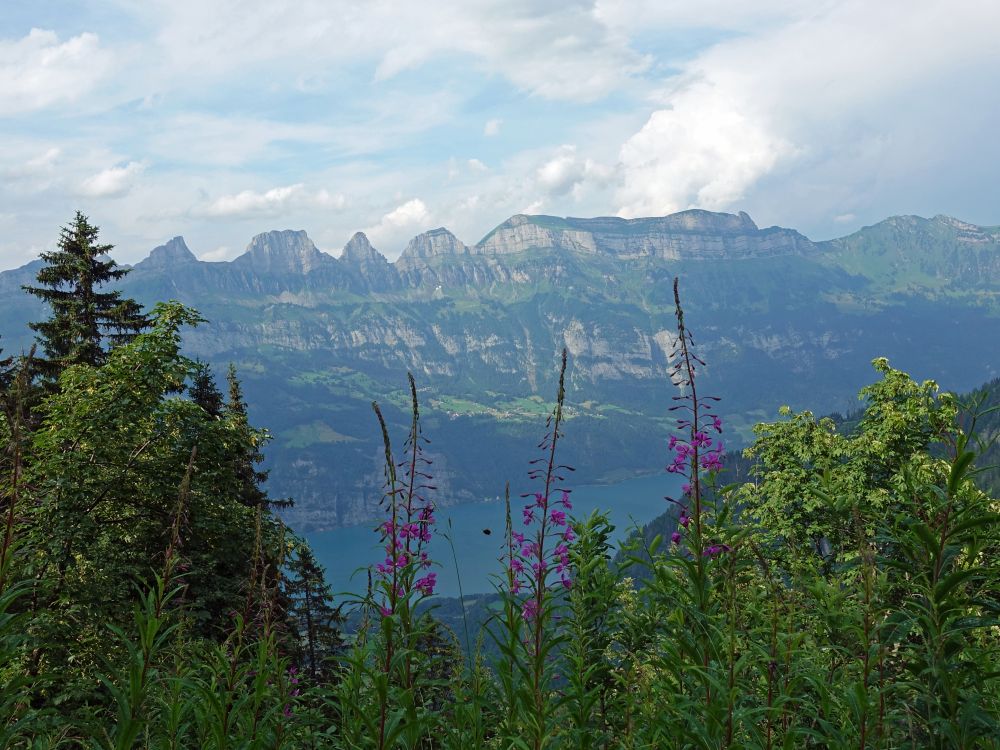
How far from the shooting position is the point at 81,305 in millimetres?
31234

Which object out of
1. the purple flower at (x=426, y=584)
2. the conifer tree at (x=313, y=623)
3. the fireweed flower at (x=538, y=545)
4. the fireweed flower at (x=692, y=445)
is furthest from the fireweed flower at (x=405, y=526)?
the fireweed flower at (x=692, y=445)

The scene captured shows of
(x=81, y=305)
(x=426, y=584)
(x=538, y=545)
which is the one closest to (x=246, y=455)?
(x=81, y=305)

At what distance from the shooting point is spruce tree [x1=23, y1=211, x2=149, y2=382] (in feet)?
99.9

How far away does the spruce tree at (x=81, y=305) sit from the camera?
3044 cm

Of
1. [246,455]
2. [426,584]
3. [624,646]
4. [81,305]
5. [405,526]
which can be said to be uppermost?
[81,305]

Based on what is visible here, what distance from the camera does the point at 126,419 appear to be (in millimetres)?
16484

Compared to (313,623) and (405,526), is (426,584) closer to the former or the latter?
(405,526)

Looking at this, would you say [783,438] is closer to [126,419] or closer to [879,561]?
[126,419]

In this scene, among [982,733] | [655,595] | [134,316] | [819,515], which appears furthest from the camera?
[134,316]

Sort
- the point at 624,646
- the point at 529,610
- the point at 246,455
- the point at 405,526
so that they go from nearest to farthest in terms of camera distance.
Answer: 1. the point at 405,526
2. the point at 529,610
3. the point at 624,646
4. the point at 246,455

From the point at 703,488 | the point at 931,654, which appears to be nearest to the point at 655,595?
the point at 703,488

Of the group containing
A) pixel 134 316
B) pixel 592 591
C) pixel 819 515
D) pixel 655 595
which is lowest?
pixel 819 515

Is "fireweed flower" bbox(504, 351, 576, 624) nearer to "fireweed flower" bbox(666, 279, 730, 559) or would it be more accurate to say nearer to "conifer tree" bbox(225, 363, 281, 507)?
"fireweed flower" bbox(666, 279, 730, 559)

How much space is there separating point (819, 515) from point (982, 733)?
28.9 meters
